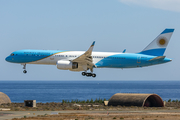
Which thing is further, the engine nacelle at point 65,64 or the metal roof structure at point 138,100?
the engine nacelle at point 65,64

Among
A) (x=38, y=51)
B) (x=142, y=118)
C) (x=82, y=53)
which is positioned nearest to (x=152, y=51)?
(x=82, y=53)

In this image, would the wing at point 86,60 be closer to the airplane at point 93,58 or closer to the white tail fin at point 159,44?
the airplane at point 93,58

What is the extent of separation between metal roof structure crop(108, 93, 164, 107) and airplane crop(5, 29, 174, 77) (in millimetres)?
6953

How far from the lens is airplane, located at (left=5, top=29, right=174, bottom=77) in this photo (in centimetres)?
5556

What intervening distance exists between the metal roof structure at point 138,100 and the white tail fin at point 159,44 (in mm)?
9616

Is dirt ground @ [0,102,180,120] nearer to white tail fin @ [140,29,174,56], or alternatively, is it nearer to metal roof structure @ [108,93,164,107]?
metal roof structure @ [108,93,164,107]

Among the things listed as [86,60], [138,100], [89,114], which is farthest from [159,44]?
[89,114]

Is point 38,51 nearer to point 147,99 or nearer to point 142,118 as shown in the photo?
point 147,99

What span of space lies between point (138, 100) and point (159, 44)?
14685 millimetres

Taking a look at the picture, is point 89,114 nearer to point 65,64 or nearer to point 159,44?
point 65,64

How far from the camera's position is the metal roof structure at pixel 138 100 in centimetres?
5004

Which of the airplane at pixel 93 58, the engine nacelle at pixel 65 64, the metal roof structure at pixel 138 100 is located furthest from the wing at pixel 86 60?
the metal roof structure at pixel 138 100

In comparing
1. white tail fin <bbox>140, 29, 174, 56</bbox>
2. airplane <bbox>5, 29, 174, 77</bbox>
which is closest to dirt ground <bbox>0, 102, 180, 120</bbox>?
airplane <bbox>5, 29, 174, 77</bbox>

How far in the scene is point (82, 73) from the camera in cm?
5753
